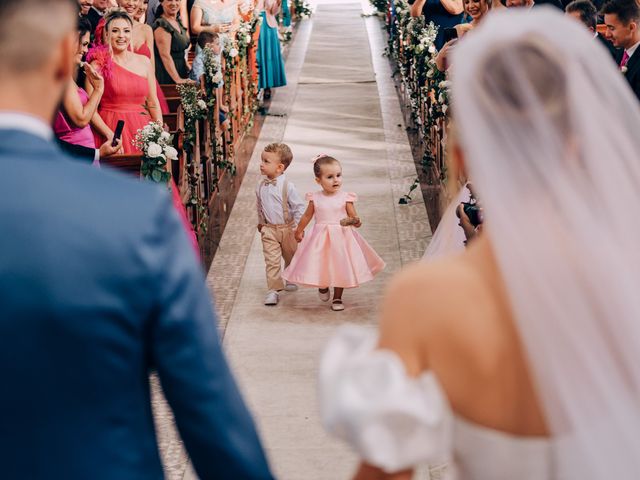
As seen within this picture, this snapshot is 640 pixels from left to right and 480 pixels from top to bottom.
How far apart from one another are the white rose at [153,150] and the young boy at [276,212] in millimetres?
710

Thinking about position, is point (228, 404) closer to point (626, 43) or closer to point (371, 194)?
point (626, 43)

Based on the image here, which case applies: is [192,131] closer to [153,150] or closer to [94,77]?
[94,77]

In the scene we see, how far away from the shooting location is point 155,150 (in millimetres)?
6969

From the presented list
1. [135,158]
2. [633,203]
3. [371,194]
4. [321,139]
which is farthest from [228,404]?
[321,139]

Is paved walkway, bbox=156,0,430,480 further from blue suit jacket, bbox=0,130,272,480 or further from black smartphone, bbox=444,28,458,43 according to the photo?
blue suit jacket, bbox=0,130,272,480

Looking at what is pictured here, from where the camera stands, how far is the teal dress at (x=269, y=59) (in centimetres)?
1489

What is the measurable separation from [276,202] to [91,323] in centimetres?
554

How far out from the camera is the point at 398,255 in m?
8.49

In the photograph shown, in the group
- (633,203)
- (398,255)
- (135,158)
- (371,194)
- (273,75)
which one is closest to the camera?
(633,203)

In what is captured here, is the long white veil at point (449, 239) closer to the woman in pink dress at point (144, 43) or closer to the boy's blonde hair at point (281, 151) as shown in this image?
the boy's blonde hair at point (281, 151)

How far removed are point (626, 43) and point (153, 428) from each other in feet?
19.9

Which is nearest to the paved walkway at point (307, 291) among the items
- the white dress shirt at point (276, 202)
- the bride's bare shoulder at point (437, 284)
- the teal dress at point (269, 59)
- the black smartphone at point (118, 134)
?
the teal dress at point (269, 59)

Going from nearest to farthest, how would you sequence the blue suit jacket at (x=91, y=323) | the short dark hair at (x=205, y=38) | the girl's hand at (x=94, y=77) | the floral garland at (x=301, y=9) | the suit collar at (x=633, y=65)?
the blue suit jacket at (x=91, y=323)
the suit collar at (x=633, y=65)
the girl's hand at (x=94, y=77)
the short dark hair at (x=205, y=38)
the floral garland at (x=301, y=9)

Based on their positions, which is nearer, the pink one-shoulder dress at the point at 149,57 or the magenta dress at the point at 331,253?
the magenta dress at the point at 331,253
